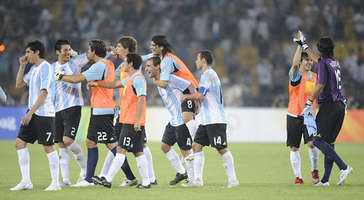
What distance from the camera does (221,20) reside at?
34.4m

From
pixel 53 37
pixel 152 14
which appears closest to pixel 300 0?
pixel 152 14

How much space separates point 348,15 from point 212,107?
19.7 m

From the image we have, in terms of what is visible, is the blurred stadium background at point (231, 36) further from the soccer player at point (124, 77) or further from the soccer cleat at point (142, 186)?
the soccer cleat at point (142, 186)

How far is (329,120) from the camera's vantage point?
16016mm

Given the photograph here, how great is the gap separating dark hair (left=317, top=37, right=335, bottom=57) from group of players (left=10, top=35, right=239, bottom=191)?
202 cm

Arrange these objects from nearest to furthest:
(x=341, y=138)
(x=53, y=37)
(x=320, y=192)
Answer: (x=320, y=192) → (x=341, y=138) → (x=53, y=37)

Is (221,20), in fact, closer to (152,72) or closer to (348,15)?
(348,15)

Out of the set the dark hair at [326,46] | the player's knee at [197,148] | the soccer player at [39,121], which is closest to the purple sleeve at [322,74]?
the dark hair at [326,46]

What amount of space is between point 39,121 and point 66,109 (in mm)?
1488

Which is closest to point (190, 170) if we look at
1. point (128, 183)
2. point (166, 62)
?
point (128, 183)

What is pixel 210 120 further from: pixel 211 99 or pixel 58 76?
pixel 58 76

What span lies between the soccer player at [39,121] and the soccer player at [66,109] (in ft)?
3.94

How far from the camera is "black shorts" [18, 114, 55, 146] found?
48.5ft

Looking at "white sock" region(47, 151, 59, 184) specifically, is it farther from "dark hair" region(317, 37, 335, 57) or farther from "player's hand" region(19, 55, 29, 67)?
"dark hair" region(317, 37, 335, 57)
